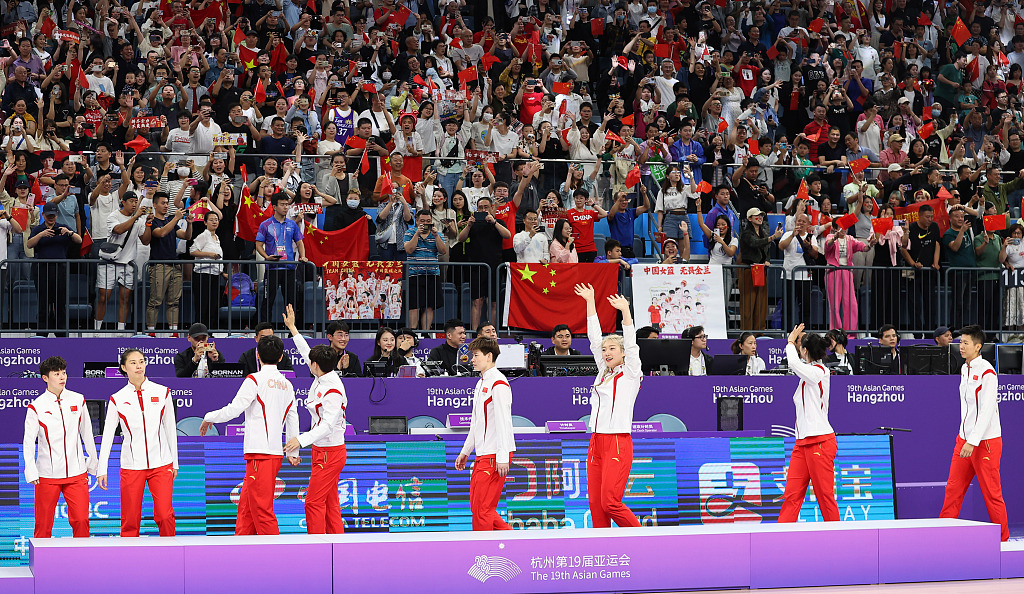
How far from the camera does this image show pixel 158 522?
33.1ft

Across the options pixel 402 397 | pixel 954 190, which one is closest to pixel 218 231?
pixel 402 397

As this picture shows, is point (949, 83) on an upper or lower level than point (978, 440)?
upper

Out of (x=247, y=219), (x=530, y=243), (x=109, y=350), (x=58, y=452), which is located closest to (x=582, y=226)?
(x=530, y=243)

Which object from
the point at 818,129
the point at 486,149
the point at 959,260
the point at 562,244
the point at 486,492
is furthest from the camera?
the point at 818,129

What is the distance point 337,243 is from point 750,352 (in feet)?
20.2

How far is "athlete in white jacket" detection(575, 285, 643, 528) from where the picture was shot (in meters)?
10.3

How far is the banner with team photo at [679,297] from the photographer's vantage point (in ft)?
56.1

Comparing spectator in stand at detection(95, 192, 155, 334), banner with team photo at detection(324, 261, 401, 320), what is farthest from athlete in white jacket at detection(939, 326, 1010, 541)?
spectator in stand at detection(95, 192, 155, 334)

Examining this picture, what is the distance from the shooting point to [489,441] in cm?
1026

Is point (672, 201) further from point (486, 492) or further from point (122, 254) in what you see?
point (486, 492)

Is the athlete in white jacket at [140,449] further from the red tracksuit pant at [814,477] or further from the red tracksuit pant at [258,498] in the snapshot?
the red tracksuit pant at [814,477]

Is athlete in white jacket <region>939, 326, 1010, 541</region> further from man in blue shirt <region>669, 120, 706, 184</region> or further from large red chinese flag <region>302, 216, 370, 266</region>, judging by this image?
large red chinese flag <region>302, 216, 370, 266</region>

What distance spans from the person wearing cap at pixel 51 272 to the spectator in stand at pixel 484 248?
546cm

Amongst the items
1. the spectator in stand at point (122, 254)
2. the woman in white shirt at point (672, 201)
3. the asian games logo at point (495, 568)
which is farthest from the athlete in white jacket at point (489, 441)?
the woman in white shirt at point (672, 201)
